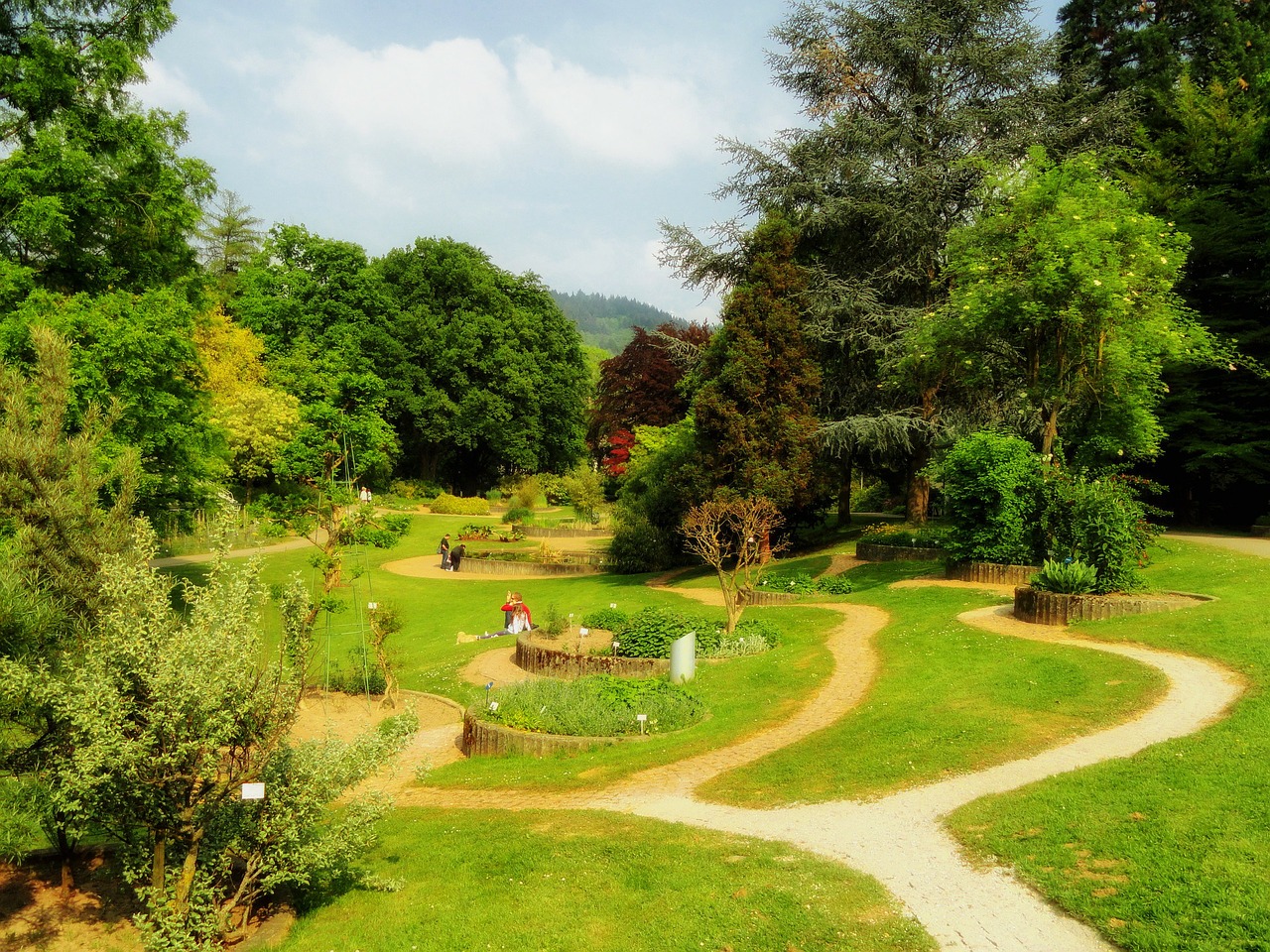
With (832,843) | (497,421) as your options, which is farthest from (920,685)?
(497,421)

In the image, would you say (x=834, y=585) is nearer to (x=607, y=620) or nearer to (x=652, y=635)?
(x=607, y=620)

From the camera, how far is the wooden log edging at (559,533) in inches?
1581

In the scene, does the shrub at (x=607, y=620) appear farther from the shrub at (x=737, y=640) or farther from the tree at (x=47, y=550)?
the tree at (x=47, y=550)

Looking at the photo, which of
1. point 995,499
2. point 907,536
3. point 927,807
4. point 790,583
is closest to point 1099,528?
point 995,499

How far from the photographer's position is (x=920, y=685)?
1267 cm

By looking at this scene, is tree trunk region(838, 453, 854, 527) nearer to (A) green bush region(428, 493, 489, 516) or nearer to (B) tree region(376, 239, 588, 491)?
(A) green bush region(428, 493, 489, 516)

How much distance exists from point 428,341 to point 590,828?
150ft

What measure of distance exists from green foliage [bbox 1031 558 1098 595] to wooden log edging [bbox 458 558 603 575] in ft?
58.5

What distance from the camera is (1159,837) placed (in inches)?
→ 275

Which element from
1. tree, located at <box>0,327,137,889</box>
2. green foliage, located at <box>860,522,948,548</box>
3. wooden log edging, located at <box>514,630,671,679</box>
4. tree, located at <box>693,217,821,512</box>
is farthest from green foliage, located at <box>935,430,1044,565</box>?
tree, located at <box>0,327,137,889</box>

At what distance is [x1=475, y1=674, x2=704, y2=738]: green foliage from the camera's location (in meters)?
→ 12.5

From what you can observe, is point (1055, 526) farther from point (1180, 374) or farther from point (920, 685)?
point (1180, 374)

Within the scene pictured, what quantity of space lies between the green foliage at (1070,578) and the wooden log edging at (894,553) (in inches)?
311

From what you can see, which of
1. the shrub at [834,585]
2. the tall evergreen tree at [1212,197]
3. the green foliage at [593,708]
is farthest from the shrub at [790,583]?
the tall evergreen tree at [1212,197]
